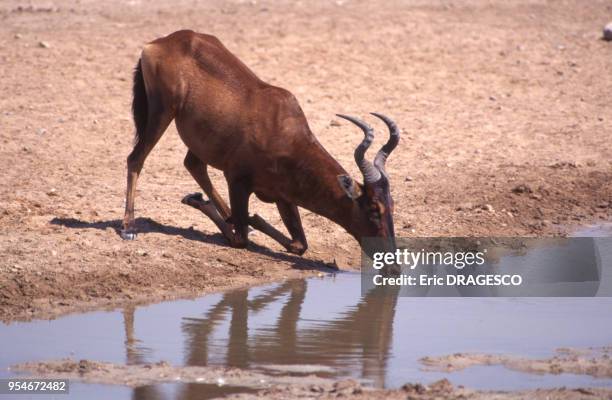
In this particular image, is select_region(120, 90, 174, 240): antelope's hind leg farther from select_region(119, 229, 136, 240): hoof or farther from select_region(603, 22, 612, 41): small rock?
select_region(603, 22, 612, 41): small rock

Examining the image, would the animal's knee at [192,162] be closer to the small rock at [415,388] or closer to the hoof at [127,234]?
the hoof at [127,234]

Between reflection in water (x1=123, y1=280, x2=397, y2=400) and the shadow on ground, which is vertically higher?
the shadow on ground

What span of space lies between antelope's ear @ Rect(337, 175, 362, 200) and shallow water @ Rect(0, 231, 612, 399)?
2.37 feet

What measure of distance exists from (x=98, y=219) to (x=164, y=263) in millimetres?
1203

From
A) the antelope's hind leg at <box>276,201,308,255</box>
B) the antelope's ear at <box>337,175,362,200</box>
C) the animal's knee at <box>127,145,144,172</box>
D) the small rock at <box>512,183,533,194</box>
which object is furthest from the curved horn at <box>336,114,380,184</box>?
the small rock at <box>512,183,533,194</box>

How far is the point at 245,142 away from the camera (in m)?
10.3

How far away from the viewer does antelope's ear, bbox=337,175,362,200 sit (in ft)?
32.9

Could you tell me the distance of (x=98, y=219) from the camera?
10906mm

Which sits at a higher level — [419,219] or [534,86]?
[534,86]

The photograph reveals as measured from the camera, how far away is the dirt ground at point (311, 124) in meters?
10.0

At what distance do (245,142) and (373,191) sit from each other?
1116 mm

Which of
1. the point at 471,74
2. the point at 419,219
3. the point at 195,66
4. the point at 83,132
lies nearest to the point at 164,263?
the point at 195,66

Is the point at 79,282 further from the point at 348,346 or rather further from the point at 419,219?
the point at 419,219

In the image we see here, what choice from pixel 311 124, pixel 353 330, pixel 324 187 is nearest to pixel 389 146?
pixel 324 187
